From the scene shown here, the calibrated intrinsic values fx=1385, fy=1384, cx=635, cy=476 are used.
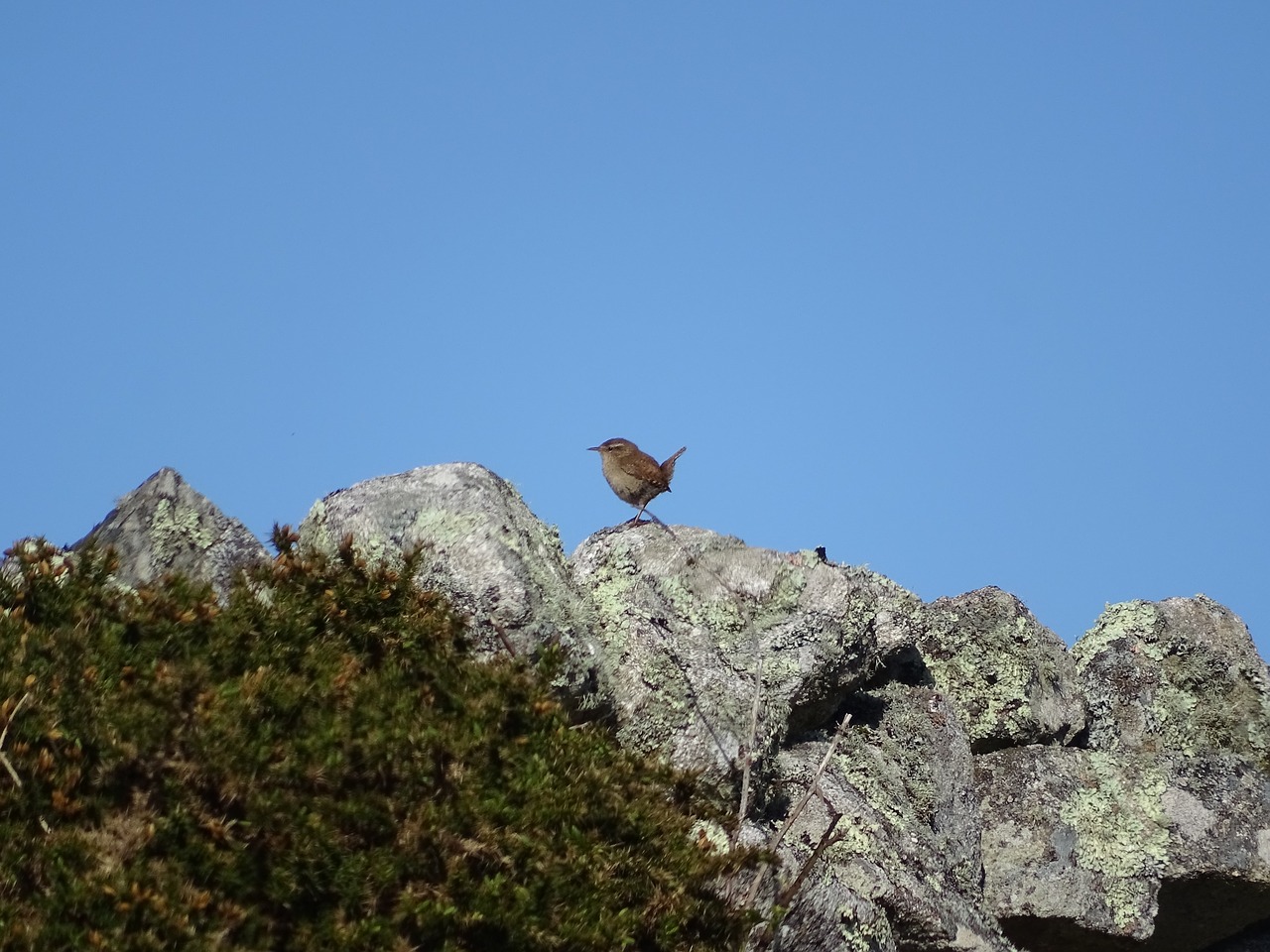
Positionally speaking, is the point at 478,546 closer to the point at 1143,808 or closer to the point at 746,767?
the point at 746,767

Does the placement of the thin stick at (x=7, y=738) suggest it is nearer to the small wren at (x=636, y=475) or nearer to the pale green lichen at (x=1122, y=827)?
the pale green lichen at (x=1122, y=827)

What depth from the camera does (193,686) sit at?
515cm

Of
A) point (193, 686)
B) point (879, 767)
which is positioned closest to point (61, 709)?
point (193, 686)

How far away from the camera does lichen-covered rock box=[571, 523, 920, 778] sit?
714 centimetres

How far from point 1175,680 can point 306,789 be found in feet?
25.4

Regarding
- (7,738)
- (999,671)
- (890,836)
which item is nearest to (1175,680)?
(999,671)

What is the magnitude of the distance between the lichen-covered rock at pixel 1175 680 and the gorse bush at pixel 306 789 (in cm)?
566

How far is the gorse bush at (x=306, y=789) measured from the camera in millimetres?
4730

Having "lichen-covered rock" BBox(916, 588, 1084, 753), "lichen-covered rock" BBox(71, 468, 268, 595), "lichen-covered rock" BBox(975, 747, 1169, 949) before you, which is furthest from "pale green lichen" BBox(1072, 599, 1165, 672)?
"lichen-covered rock" BBox(71, 468, 268, 595)

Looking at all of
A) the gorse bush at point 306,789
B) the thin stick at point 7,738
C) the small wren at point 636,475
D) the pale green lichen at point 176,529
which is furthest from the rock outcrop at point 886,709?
the small wren at point 636,475

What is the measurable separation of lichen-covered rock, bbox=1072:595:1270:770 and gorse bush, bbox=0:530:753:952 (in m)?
5.66

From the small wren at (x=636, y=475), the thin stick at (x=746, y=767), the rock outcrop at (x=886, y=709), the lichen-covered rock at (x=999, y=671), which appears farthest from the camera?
the small wren at (x=636, y=475)

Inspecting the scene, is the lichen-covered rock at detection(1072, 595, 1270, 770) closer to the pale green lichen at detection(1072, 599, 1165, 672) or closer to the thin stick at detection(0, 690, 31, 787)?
the pale green lichen at detection(1072, 599, 1165, 672)

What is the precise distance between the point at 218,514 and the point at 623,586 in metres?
2.26
